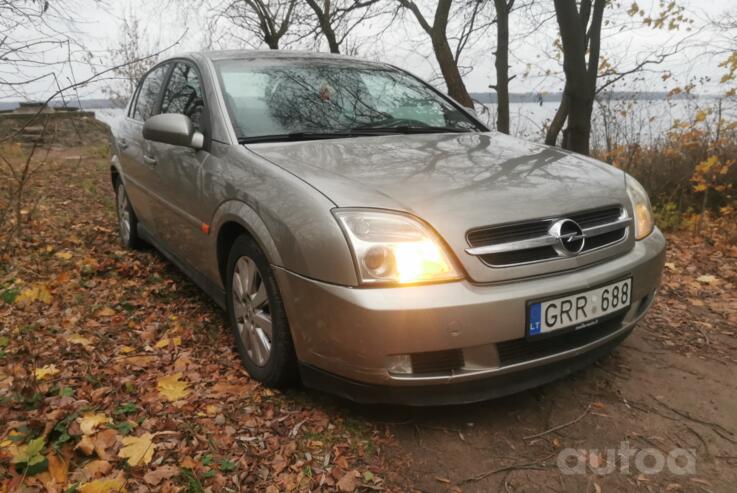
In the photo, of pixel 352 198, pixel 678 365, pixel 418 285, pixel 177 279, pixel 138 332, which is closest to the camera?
pixel 418 285

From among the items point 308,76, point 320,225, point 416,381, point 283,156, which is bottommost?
point 416,381

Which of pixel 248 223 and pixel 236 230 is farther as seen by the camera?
pixel 236 230

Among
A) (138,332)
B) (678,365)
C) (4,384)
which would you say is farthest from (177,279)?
(678,365)

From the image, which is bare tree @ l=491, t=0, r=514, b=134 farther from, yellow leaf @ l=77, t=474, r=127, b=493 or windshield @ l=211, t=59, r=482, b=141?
yellow leaf @ l=77, t=474, r=127, b=493

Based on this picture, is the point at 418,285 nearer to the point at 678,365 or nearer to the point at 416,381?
the point at 416,381

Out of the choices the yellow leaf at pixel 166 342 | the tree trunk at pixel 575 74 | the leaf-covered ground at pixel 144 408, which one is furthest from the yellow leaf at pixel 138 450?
the tree trunk at pixel 575 74

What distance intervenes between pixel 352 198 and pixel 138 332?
1.81 metres

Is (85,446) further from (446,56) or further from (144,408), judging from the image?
(446,56)

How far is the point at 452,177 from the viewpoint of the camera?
7.91 feet

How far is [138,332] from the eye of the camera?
331cm

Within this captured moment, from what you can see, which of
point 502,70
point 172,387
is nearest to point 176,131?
point 172,387

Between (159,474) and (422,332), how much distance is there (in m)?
1.04

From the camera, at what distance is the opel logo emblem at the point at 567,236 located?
2219mm

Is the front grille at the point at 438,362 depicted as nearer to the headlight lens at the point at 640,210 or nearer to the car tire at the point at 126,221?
the headlight lens at the point at 640,210
